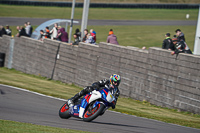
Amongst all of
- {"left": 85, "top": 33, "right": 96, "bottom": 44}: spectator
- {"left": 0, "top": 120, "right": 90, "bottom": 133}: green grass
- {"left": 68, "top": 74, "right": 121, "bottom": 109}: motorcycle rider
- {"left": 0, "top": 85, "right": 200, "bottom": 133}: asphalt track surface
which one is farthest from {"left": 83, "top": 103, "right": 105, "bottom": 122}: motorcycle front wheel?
{"left": 85, "top": 33, "right": 96, "bottom": 44}: spectator

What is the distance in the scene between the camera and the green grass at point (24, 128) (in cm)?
788

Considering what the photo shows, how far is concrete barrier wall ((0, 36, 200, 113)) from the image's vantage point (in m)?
14.4

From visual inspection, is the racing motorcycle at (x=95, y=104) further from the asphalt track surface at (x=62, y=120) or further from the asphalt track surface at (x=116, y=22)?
the asphalt track surface at (x=116, y=22)

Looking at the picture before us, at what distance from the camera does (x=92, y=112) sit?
376 inches

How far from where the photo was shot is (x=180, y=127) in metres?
11.2

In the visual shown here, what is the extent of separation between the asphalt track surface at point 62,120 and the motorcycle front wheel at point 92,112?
207 mm

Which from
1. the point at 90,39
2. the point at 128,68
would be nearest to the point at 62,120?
the point at 128,68

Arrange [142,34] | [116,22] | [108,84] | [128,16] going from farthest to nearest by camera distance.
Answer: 1. [128,16]
2. [116,22]
3. [142,34]
4. [108,84]

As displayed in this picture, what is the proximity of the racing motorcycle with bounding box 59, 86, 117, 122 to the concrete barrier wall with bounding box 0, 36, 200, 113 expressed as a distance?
549 centimetres

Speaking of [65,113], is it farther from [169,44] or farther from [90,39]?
[90,39]

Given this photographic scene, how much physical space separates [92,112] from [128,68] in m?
7.86

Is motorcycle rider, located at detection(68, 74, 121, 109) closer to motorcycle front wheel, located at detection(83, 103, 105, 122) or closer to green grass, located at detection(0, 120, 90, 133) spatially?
motorcycle front wheel, located at detection(83, 103, 105, 122)

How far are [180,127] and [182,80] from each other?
144 inches

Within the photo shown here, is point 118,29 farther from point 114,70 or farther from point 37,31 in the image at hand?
point 114,70
